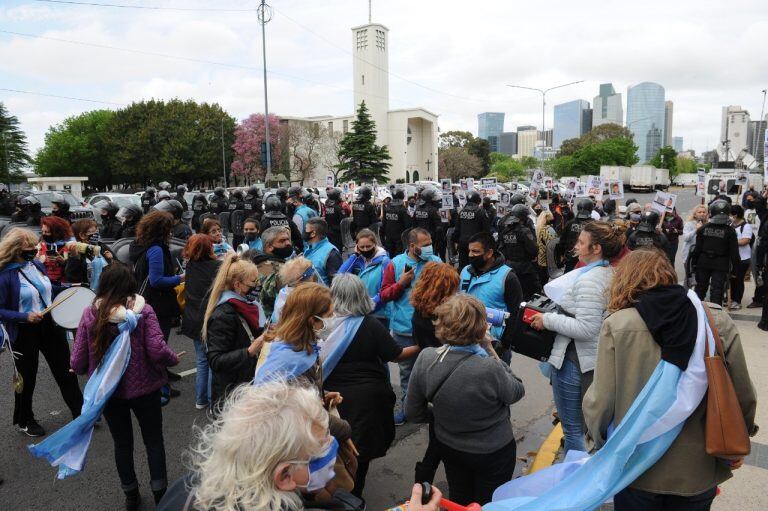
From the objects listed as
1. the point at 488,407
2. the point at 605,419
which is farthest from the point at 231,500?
the point at 605,419

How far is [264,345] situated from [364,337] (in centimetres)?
63

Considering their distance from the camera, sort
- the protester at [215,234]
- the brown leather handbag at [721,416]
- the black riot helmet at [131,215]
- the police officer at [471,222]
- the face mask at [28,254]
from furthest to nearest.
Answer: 1. the police officer at [471,222]
2. the black riot helmet at [131,215]
3. the protester at [215,234]
4. the face mask at [28,254]
5. the brown leather handbag at [721,416]

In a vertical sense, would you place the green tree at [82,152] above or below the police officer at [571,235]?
above

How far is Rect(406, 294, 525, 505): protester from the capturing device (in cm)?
286

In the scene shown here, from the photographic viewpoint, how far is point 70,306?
15.3 ft

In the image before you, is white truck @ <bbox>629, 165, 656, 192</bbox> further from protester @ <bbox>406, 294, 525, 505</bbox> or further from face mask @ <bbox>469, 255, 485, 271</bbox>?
protester @ <bbox>406, 294, 525, 505</bbox>

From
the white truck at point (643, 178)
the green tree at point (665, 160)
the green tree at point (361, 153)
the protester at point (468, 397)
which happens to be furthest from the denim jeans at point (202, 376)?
the green tree at point (665, 160)

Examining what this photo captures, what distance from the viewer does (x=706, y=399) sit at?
2354 millimetres

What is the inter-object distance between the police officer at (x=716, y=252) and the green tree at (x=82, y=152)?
2347 inches

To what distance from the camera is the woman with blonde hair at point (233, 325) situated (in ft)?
12.2

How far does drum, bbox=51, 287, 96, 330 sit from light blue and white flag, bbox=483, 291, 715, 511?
3.81 m

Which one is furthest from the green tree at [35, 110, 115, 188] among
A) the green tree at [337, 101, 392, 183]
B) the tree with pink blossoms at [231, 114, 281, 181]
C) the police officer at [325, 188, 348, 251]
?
the police officer at [325, 188, 348, 251]

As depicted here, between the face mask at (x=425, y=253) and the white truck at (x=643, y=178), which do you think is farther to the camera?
the white truck at (x=643, y=178)

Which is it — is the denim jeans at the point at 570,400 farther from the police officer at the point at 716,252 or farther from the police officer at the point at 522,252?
the police officer at the point at 716,252
